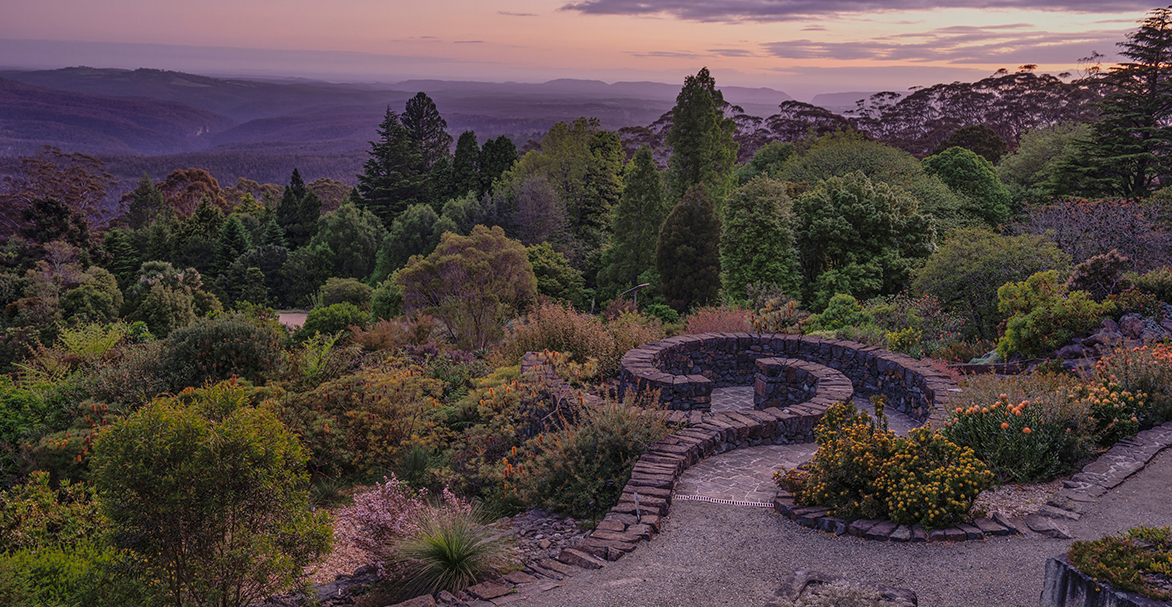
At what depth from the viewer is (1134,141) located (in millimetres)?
27625

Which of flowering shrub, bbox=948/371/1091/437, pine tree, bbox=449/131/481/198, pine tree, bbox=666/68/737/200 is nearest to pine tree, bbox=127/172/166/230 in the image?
pine tree, bbox=449/131/481/198

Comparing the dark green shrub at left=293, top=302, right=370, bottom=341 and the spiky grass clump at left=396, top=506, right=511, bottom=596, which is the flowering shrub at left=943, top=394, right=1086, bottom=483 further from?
the dark green shrub at left=293, top=302, right=370, bottom=341

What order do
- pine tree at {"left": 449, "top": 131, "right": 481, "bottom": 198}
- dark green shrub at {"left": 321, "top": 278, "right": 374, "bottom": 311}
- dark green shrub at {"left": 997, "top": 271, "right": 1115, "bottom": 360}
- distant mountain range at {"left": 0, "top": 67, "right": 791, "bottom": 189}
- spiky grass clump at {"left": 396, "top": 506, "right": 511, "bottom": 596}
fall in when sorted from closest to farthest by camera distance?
spiky grass clump at {"left": 396, "top": 506, "right": 511, "bottom": 596}, dark green shrub at {"left": 997, "top": 271, "right": 1115, "bottom": 360}, dark green shrub at {"left": 321, "top": 278, "right": 374, "bottom": 311}, pine tree at {"left": 449, "top": 131, "right": 481, "bottom": 198}, distant mountain range at {"left": 0, "top": 67, "right": 791, "bottom": 189}

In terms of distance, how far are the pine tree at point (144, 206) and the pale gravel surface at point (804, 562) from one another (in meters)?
61.0

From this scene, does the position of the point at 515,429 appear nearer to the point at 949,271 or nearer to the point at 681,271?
the point at 949,271

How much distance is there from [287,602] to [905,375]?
8258mm

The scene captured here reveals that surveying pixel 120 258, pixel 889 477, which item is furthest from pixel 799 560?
pixel 120 258

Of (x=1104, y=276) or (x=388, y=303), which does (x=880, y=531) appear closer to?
(x=1104, y=276)

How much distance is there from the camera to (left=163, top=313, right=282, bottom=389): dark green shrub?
35.9 ft

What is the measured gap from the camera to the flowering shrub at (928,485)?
5684mm

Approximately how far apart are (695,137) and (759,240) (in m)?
11.2

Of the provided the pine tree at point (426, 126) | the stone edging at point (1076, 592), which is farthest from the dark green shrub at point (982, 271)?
the pine tree at point (426, 126)

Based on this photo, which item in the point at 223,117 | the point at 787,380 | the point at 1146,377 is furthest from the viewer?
the point at 223,117

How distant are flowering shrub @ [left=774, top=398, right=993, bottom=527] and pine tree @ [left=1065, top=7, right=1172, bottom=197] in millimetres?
28118
